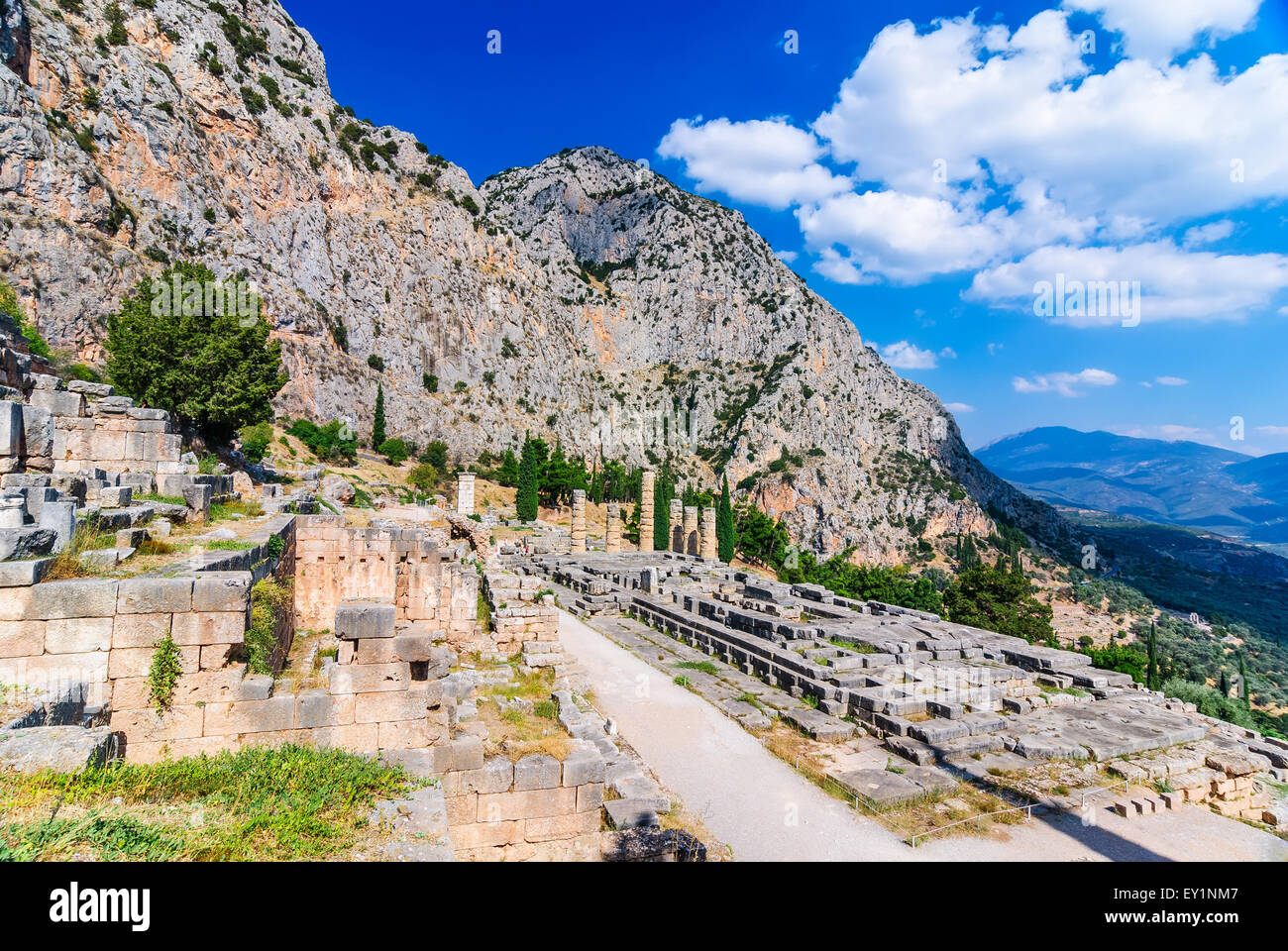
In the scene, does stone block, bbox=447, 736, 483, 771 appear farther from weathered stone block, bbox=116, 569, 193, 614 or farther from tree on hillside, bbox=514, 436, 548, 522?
tree on hillside, bbox=514, 436, 548, 522

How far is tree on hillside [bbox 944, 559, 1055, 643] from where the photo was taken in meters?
32.9

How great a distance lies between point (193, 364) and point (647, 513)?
30.4 meters

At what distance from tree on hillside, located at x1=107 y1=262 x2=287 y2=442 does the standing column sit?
2982 cm

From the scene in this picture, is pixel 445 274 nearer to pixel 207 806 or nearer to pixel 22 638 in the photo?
pixel 22 638

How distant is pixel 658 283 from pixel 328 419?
70.9m

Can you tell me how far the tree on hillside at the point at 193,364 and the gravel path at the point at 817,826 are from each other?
21846 millimetres

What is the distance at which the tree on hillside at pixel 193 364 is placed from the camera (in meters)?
23.1

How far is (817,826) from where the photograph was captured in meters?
8.69

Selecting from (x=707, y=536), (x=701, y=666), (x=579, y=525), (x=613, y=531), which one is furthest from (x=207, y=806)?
(x=707, y=536)

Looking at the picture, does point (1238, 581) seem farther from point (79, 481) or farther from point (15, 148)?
point (15, 148)

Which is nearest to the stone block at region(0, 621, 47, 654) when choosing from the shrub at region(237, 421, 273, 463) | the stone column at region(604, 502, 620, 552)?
the shrub at region(237, 421, 273, 463)

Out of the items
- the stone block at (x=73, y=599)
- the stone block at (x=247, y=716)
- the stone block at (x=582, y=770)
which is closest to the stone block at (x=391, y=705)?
the stone block at (x=247, y=716)

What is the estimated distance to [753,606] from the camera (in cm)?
2233

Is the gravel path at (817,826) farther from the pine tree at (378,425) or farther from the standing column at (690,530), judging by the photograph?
the pine tree at (378,425)
